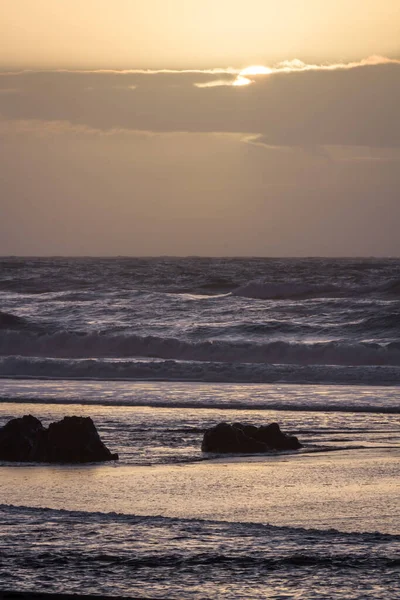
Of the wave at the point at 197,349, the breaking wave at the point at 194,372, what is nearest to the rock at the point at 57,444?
the breaking wave at the point at 194,372

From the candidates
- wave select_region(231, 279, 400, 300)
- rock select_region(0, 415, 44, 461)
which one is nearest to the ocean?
rock select_region(0, 415, 44, 461)

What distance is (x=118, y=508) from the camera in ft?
26.2

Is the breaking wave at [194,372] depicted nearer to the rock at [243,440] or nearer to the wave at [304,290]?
the rock at [243,440]

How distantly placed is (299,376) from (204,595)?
17.0 meters

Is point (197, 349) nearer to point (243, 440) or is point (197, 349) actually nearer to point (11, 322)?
point (11, 322)

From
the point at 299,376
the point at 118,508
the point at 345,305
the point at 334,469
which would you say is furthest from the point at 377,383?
the point at 345,305

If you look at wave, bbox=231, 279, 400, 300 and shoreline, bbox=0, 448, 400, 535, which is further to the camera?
wave, bbox=231, 279, 400, 300

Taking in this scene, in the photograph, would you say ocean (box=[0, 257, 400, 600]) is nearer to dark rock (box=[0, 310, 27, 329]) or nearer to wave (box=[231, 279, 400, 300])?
dark rock (box=[0, 310, 27, 329])

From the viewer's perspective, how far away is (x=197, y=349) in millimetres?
29062

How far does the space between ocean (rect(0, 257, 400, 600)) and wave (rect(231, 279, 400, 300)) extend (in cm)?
1513

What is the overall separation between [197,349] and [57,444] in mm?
18687

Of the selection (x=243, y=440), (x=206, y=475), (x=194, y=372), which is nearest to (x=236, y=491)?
(x=206, y=475)

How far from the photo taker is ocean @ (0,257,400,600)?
557 centimetres

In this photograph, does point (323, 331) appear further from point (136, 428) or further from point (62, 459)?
point (62, 459)
